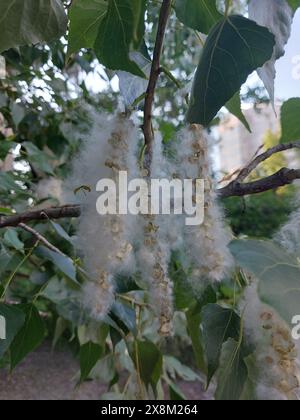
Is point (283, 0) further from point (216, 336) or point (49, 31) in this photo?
point (216, 336)

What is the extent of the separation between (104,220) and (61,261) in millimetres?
307

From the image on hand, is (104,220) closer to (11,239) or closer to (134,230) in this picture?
(134,230)

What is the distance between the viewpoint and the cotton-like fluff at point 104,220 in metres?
0.42

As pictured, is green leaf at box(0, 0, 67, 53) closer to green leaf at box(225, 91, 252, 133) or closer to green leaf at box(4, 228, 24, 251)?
green leaf at box(225, 91, 252, 133)

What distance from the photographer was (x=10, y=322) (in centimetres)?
55

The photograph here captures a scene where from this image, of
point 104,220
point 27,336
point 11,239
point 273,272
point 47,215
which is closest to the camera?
point 273,272

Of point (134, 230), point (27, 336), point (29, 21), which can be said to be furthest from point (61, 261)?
point (29, 21)

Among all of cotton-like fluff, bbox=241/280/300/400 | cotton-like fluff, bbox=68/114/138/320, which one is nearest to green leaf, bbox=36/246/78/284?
cotton-like fluff, bbox=68/114/138/320

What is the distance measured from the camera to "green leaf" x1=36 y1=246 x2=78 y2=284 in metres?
→ 0.70

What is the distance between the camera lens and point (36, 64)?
4.06 feet

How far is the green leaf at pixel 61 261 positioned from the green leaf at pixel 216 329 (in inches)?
11.4

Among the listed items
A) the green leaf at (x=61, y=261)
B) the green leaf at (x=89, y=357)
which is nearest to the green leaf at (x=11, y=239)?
the green leaf at (x=61, y=261)

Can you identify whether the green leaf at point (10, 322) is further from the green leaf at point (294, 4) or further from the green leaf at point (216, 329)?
the green leaf at point (294, 4)

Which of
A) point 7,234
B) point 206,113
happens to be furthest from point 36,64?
point 206,113
